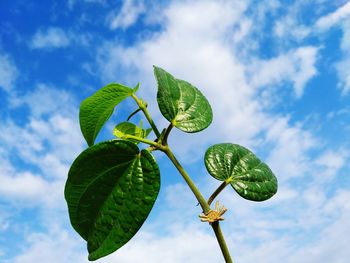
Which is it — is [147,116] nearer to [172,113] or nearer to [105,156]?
[172,113]

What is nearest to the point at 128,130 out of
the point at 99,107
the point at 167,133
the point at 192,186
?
the point at 99,107

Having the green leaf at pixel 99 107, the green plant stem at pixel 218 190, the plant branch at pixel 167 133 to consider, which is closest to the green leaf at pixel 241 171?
the green plant stem at pixel 218 190

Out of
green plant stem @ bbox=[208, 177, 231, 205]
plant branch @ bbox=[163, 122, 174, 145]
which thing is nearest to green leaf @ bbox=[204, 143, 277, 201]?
green plant stem @ bbox=[208, 177, 231, 205]

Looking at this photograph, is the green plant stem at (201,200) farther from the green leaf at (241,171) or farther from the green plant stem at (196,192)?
the green leaf at (241,171)

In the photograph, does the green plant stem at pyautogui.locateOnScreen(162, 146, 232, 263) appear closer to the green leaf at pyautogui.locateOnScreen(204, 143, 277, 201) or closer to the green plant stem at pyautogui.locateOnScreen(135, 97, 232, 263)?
the green plant stem at pyautogui.locateOnScreen(135, 97, 232, 263)

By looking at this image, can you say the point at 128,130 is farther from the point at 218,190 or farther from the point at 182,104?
the point at 218,190

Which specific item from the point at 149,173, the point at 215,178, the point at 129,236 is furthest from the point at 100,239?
the point at 215,178

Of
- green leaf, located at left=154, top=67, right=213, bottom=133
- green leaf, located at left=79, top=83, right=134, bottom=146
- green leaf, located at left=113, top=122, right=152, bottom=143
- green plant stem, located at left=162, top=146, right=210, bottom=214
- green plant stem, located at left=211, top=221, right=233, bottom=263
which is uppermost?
green leaf, located at left=79, top=83, right=134, bottom=146
